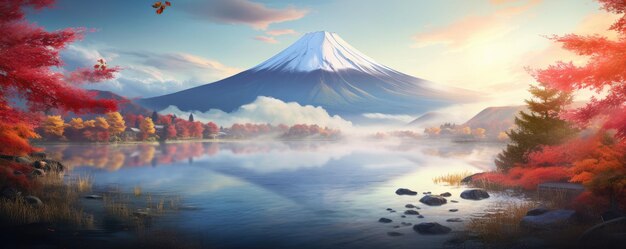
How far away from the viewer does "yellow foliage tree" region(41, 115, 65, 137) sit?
74938mm

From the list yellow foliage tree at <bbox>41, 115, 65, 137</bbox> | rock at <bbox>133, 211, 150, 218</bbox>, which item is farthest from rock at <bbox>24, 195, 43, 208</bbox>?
yellow foliage tree at <bbox>41, 115, 65, 137</bbox>

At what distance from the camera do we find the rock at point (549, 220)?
573 inches

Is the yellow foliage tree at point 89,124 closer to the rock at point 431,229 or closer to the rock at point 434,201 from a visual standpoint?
the rock at point 434,201

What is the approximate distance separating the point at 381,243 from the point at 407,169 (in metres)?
30.9

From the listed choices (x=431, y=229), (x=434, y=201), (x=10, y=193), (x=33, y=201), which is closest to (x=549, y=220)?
(x=431, y=229)

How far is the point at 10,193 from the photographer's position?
669 inches

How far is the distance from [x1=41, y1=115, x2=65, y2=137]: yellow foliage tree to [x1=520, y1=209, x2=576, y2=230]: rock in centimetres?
7433

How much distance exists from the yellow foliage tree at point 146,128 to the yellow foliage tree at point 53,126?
19359 mm

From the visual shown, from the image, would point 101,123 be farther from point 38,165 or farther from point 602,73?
point 602,73

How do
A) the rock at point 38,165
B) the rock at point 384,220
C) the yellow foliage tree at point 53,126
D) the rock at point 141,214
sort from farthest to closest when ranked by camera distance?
1. the yellow foliage tree at point 53,126
2. the rock at point 38,165
3. the rock at point 384,220
4. the rock at point 141,214

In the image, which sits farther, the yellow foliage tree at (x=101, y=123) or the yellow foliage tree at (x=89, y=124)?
the yellow foliage tree at (x=101, y=123)

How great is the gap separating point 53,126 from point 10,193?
212ft

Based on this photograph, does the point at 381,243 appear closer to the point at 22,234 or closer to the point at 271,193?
the point at 22,234

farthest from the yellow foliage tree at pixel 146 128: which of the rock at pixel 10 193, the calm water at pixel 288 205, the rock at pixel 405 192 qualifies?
the rock at pixel 10 193
